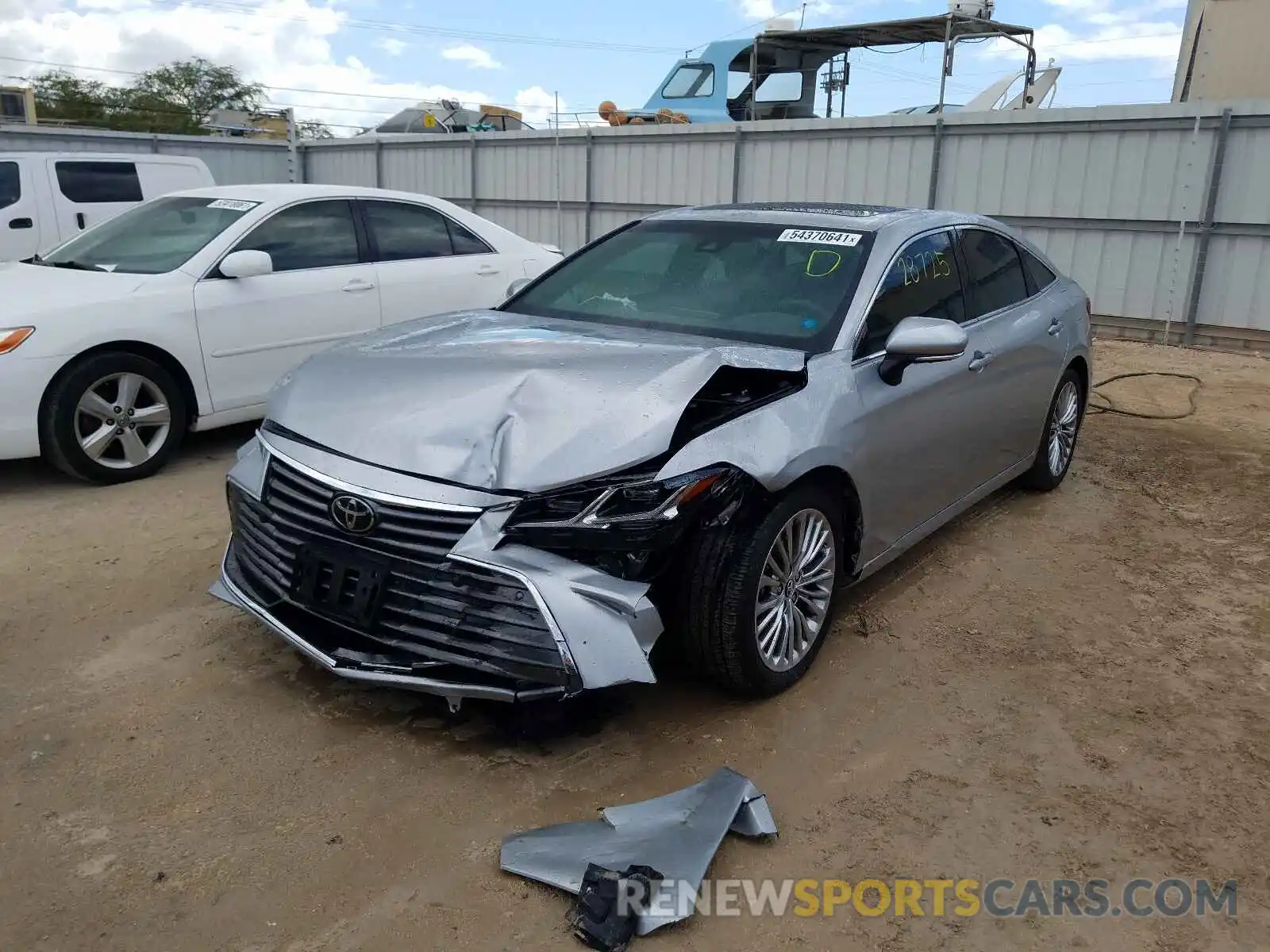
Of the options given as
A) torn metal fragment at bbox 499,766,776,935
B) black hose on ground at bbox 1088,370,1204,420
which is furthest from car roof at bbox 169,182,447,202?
black hose on ground at bbox 1088,370,1204,420

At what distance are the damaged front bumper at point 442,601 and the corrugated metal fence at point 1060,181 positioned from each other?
9614 millimetres

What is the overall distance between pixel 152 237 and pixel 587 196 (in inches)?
381

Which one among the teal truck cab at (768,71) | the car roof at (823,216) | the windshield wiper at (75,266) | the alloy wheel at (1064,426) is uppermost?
the teal truck cab at (768,71)

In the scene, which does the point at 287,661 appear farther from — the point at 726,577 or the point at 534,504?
the point at 726,577

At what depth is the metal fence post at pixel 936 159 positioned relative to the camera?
1170 cm

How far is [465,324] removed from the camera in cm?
409

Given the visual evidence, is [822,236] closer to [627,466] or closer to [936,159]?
[627,466]

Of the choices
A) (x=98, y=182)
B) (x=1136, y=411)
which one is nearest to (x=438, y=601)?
(x=1136, y=411)

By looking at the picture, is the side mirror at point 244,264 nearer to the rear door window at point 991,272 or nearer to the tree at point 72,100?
the rear door window at point 991,272

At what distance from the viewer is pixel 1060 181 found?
11.0 meters

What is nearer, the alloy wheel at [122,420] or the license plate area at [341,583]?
the license plate area at [341,583]

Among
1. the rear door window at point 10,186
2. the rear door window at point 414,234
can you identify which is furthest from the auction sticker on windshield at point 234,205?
the rear door window at point 10,186

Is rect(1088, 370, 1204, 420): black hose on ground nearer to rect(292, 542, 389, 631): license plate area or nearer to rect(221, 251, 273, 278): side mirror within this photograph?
rect(221, 251, 273, 278): side mirror

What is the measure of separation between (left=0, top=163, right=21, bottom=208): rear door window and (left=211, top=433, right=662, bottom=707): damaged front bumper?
8.33 metres
